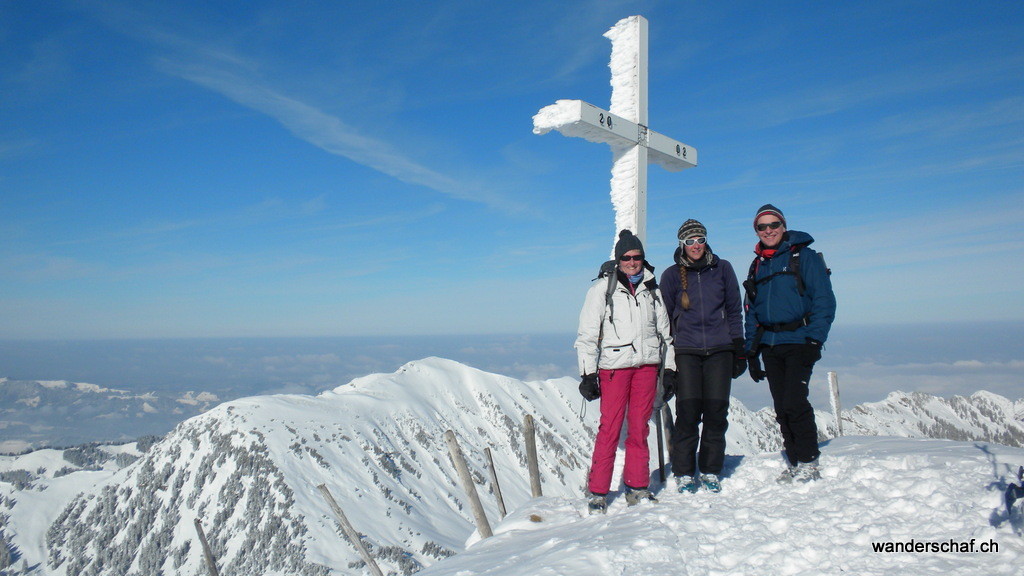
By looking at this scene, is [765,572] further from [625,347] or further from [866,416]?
[866,416]

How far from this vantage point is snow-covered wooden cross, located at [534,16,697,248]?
6.79m

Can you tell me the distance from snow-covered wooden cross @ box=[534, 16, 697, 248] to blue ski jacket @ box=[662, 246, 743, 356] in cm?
116

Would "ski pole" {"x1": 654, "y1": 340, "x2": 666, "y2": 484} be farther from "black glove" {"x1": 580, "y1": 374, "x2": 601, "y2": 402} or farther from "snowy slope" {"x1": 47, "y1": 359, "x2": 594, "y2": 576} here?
"snowy slope" {"x1": 47, "y1": 359, "x2": 594, "y2": 576}

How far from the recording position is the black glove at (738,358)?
5625mm

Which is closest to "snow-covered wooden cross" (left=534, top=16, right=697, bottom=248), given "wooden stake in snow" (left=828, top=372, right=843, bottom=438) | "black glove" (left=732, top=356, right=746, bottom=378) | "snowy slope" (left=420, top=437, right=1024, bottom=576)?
"black glove" (left=732, top=356, right=746, bottom=378)

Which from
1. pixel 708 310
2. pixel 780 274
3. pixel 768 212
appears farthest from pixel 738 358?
pixel 768 212

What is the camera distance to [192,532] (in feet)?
275

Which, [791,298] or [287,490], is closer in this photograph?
[791,298]

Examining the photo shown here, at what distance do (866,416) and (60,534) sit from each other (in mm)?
220919

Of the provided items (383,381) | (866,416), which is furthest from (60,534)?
(866,416)

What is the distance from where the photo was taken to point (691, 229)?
227 inches

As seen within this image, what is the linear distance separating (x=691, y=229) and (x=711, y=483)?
2774mm

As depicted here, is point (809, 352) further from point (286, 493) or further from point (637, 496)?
point (286, 493)

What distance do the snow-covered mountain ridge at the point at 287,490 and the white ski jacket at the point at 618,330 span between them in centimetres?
6934
